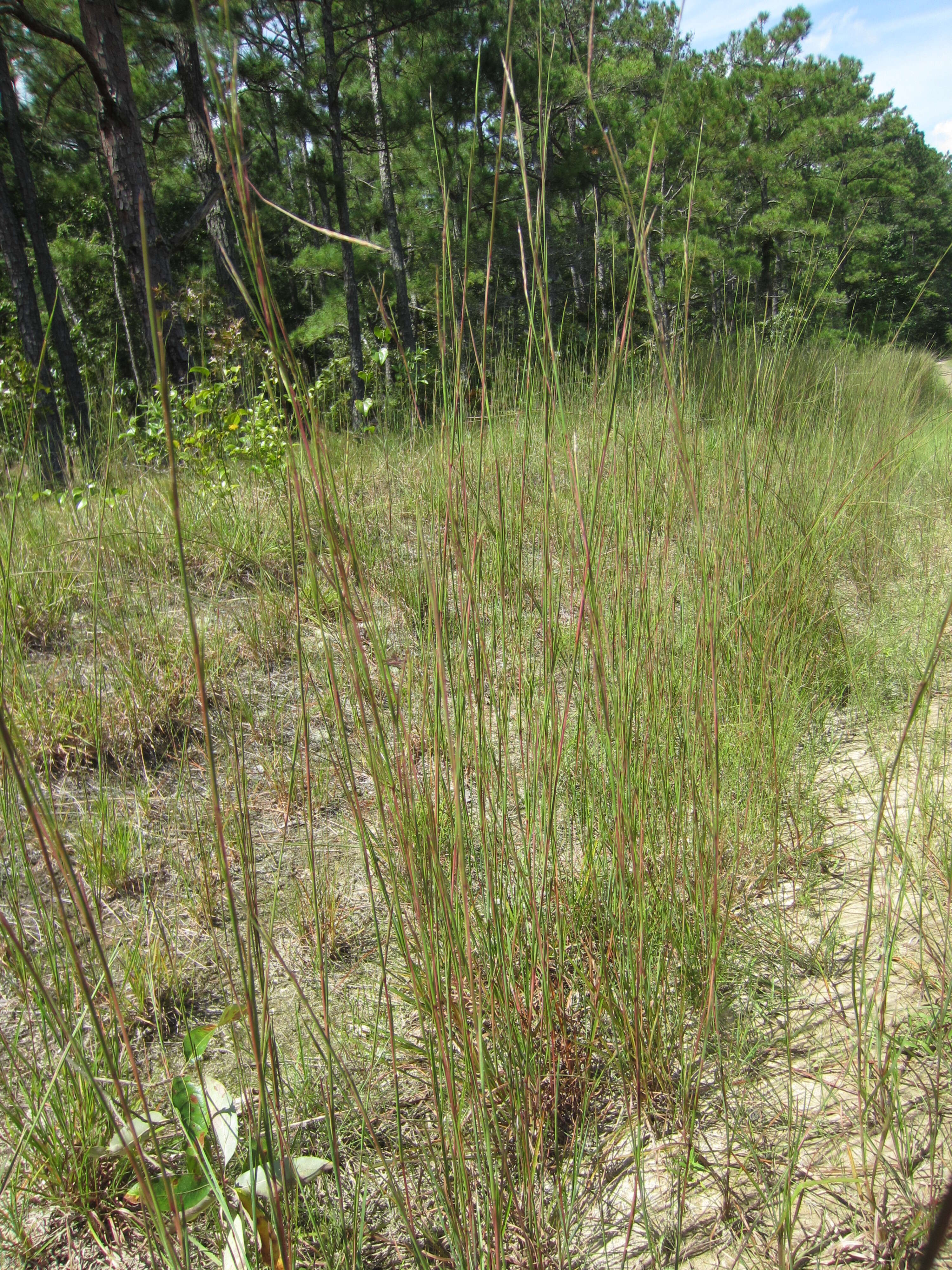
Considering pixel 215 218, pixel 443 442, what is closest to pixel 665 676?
pixel 443 442

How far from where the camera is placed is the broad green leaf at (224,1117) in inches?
33.4

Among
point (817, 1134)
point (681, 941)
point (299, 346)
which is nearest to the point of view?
point (817, 1134)

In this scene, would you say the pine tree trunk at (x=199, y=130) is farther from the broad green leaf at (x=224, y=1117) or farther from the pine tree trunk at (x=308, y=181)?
the broad green leaf at (x=224, y=1117)

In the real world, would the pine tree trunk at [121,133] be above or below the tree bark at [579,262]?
below

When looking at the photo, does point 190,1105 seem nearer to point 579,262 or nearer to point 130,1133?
point 130,1133

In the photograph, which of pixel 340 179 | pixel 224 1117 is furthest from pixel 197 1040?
pixel 340 179

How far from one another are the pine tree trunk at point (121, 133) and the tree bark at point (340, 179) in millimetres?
2498

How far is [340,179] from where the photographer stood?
7.91m

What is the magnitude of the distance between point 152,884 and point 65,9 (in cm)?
736

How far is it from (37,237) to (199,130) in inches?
128

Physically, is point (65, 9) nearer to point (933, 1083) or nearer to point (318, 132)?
point (318, 132)

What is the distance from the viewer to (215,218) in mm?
7059

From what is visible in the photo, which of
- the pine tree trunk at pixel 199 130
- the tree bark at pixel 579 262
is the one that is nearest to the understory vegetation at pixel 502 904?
the pine tree trunk at pixel 199 130

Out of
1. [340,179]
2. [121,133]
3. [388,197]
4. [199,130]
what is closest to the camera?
[121,133]
